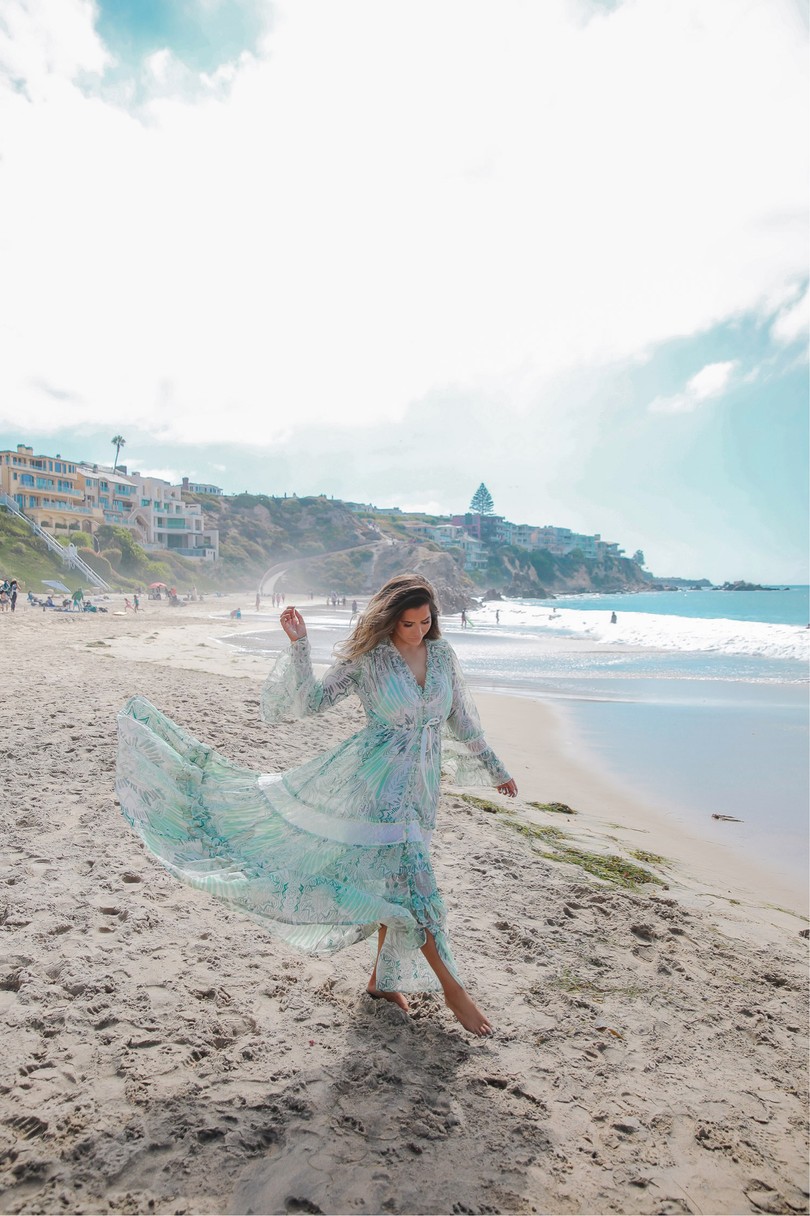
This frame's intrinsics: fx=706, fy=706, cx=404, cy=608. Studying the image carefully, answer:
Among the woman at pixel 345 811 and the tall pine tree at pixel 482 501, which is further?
the tall pine tree at pixel 482 501

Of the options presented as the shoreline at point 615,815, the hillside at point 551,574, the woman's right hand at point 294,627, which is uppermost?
the hillside at point 551,574

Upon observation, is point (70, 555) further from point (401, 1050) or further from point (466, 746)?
point (401, 1050)

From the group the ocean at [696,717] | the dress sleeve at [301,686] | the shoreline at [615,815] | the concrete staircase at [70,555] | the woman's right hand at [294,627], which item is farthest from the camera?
the concrete staircase at [70,555]

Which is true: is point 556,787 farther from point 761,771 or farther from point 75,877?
point 75,877

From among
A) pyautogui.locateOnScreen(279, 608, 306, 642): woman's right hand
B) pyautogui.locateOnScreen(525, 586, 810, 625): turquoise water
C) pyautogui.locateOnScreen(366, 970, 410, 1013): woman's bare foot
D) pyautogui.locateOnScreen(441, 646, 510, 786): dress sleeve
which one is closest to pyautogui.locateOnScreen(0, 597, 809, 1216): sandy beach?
pyautogui.locateOnScreen(366, 970, 410, 1013): woman's bare foot

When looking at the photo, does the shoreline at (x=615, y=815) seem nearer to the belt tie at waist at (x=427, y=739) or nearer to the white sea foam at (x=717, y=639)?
the belt tie at waist at (x=427, y=739)

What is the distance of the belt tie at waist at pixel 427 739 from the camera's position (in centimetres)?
311

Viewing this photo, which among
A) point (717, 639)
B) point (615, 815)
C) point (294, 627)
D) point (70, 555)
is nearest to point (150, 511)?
point (70, 555)

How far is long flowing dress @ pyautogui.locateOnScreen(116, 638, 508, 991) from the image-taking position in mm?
2865

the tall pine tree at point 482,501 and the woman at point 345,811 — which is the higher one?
the tall pine tree at point 482,501

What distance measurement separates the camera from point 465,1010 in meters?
2.98

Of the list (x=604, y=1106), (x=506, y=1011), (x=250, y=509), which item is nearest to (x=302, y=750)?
(x=506, y=1011)

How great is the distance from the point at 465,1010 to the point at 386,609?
68.4 inches

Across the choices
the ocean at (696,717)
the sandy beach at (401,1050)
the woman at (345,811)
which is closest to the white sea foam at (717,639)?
the ocean at (696,717)
